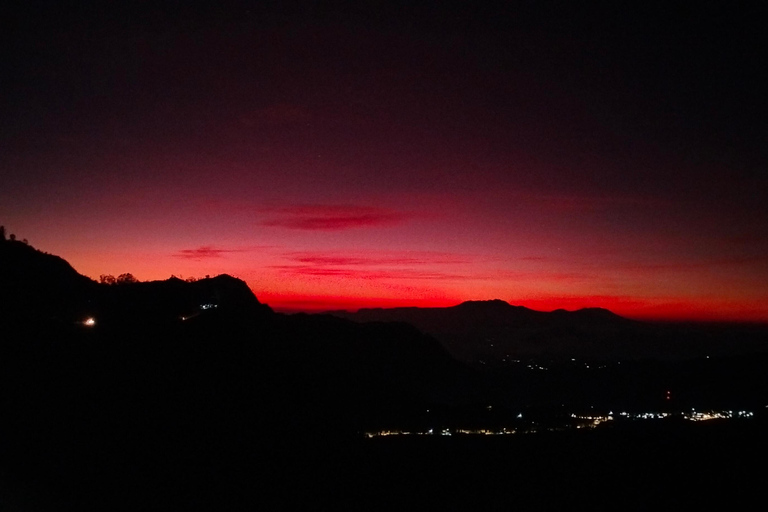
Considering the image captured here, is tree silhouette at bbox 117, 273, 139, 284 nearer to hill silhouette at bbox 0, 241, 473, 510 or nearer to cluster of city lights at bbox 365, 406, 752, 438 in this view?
hill silhouette at bbox 0, 241, 473, 510

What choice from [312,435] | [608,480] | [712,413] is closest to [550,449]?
[608,480]

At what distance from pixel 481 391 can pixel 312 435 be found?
73.2 m

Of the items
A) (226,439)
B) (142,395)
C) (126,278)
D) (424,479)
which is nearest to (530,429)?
(424,479)

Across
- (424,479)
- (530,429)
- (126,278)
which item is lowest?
(530,429)

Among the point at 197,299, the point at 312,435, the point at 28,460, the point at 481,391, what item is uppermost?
the point at 197,299

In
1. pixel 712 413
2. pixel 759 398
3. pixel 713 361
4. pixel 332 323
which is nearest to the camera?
pixel 712 413

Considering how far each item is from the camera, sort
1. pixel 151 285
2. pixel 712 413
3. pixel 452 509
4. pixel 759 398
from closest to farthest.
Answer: pixel 452 509 < pixel 151 285 < pixel 712 413 < pixel 759 398

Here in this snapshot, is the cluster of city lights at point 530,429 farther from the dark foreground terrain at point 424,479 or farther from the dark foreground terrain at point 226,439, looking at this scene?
the dark foreground terrain at point 424,479

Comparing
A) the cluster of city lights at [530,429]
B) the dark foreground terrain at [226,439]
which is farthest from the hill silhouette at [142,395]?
the cluster of city lights at [530,429]

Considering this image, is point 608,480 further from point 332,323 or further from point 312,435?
point 332,323

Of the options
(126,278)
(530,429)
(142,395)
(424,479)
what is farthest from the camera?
(126,278)

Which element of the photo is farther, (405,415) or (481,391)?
(481,391)

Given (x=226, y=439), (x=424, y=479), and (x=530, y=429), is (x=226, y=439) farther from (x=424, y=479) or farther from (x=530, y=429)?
(x=530, y=429)

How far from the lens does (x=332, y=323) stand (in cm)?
10350
